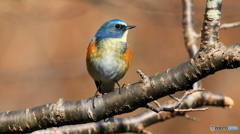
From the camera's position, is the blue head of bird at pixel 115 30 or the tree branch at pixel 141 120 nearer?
the tree branch at pixel 141 120

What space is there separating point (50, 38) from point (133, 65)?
8.46ft

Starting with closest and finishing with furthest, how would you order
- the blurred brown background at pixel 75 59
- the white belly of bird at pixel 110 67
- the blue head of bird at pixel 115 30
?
the white belly of bird at pixel 110 67 → the blue head of bird at pixel 115 30 → the blurred brown background at pixel 75 59

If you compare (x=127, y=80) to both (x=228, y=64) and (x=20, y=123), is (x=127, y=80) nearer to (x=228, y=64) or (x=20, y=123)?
(x=20, y=123)

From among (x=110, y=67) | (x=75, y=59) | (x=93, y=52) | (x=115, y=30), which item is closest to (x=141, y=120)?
(x=110, y=67)

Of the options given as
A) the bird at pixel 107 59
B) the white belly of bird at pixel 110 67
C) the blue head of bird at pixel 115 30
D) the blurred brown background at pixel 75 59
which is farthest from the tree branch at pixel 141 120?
the blurred brown background at pixel 75 59

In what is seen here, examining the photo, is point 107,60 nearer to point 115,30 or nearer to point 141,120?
point 115,30

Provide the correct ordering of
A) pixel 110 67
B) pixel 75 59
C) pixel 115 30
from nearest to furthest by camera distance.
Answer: pixel 110 67 < pixel 115 30 < pixel 75 59

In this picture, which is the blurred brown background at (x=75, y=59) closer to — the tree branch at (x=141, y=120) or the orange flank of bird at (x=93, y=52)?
the tree branch at (x=141, y=120)

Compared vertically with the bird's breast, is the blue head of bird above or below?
above

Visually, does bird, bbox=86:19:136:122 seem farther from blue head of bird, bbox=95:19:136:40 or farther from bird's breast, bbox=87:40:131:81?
blue head of bird, bbox=95:19:136:40

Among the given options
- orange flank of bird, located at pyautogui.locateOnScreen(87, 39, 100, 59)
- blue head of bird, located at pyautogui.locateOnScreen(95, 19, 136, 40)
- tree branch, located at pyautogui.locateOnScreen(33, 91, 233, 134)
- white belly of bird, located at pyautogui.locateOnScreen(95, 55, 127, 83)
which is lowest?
tree branch, located at pyautogui.locateOnScreen(33, 91, 233, 134)

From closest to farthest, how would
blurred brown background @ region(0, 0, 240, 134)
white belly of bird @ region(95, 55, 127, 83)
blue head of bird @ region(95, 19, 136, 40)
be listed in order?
white belly of bird @ region(95, 55, 127, 83)
blue head of bird @ region(95, 19, 136, 40)
blurred brown background @ region(0, 0, 240, 134)

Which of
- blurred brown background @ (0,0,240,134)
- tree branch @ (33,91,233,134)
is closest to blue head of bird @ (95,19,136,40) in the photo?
tree branch @ (33,91,233,134)

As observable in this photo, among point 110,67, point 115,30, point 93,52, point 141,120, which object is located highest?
point 115,30
